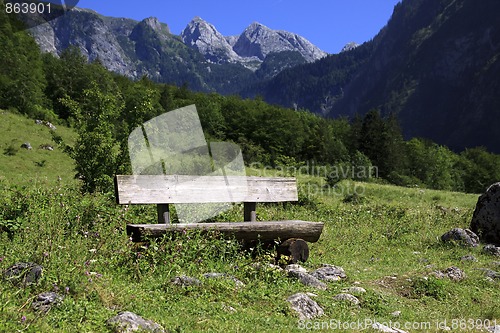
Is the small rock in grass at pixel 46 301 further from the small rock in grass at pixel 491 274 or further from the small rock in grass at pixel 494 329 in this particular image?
the small rock in grass at pixel 491 274

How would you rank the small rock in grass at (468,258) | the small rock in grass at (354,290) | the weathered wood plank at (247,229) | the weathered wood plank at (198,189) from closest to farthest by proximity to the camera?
the small rock in grass at (354,290), the weathered wood plank at (247,229), the weathered wood plank at (198,189), the small rock in grass at (468,258)

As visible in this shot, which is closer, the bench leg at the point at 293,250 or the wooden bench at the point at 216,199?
the wooden bench at the point at 216,199

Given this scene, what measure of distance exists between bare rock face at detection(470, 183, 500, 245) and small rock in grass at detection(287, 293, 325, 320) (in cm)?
1082

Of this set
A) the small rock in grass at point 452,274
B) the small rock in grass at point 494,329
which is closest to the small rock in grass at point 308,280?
the small rock in grass at point 494,329

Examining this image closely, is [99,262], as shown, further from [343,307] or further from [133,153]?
[133,153]

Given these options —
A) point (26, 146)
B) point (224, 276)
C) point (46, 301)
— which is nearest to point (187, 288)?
point (224, 276)

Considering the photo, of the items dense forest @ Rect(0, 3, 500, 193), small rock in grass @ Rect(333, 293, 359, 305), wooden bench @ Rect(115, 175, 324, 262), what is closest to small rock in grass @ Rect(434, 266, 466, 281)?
wooden bench @ Rect(115, 175, 324, 262)

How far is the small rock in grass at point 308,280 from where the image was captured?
767cm

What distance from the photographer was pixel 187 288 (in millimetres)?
6355

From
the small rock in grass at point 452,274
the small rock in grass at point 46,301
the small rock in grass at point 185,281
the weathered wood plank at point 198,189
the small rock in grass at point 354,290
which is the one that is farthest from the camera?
the small rock in grass at point 452,274

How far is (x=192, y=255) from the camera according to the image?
7.96 m

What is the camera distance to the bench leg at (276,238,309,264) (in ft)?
30.6

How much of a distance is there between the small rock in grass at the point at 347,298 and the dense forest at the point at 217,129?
32.1 feet

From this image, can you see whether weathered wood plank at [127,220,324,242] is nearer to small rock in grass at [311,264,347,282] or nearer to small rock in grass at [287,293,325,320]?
small rock in grass at [311,264,347,282]
